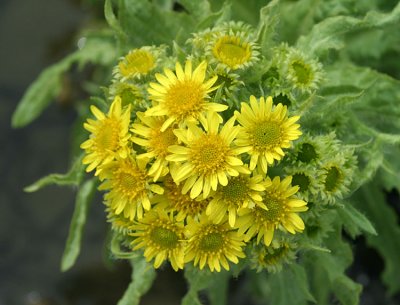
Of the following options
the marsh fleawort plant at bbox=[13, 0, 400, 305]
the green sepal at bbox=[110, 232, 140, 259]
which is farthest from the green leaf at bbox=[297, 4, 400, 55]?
the green sepal at bbox=[110, 232, 140, 259]

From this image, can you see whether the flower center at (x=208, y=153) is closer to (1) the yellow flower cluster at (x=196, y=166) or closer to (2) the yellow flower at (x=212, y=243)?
(1) the yellow flower cluster at (x=196, y=166)

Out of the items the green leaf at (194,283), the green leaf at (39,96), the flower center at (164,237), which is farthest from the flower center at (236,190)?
the green leaf at (39,96)

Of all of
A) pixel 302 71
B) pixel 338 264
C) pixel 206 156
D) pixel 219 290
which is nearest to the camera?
pixel 206 156

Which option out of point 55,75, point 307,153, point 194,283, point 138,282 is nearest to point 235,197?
point 307,153

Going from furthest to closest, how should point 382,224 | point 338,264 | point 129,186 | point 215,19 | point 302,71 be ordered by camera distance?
point 382,224 < point 338,264 < point 215,19 < point 302,71 < point 129,186

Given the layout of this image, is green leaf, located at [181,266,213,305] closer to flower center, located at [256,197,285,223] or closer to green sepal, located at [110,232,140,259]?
green sepal, located at [110,232,140,259]

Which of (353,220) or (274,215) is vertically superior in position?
(274,215)

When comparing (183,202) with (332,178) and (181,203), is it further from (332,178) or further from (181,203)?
(332,178)

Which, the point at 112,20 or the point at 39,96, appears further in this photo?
the point at 39,96
